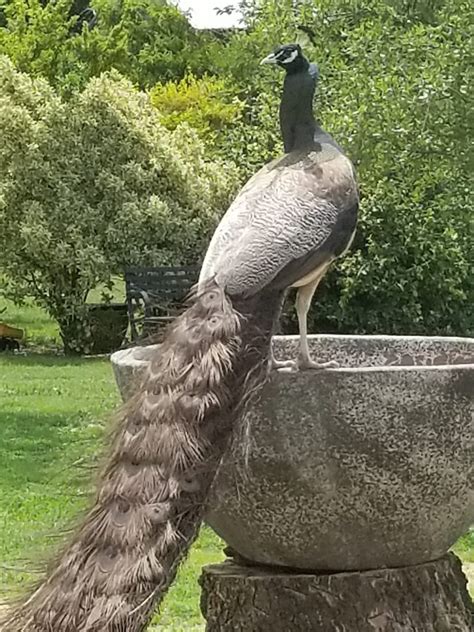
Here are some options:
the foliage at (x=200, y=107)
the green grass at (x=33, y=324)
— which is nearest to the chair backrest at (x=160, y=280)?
the green grass at (x=33, y=324)

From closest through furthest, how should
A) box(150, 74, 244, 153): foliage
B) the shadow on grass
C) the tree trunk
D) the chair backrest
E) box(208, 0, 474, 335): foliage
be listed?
the tree trunk < box(208, 0, 474, 335): foliage < the chair backrest < the shadow on grass < box(150, 74, 244, 153): foliage

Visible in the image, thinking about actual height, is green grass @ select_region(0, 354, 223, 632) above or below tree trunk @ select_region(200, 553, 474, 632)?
below

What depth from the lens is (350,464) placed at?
291 cm

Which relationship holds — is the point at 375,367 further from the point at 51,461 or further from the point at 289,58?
the point at 51,461

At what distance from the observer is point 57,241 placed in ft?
43.1

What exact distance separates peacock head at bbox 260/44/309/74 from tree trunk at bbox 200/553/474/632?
4.65 ft

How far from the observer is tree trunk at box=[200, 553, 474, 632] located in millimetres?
3150

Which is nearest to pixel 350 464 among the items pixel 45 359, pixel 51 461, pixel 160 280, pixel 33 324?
pixel 51 461

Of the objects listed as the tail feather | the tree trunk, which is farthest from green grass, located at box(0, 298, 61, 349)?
the tail feather

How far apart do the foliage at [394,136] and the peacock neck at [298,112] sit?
132 inches

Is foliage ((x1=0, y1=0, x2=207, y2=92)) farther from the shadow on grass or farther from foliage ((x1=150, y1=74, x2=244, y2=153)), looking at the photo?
the shadow on grass

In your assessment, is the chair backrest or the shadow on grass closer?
the chair backrest

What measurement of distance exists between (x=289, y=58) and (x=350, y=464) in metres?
1.25

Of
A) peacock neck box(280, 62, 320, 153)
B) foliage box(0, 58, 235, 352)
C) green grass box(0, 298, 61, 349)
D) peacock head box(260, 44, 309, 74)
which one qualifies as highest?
peacock head box(260, 44, 309, 74)
